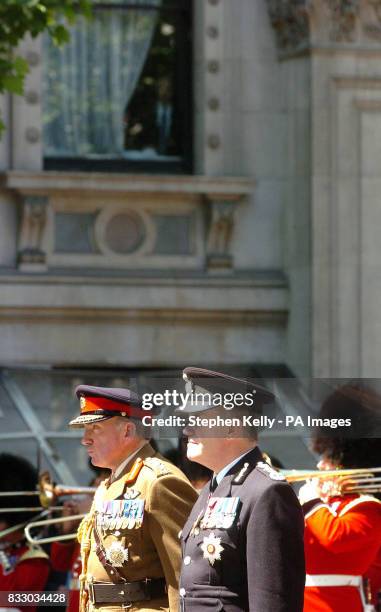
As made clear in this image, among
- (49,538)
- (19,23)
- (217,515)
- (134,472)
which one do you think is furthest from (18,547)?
(19,23)

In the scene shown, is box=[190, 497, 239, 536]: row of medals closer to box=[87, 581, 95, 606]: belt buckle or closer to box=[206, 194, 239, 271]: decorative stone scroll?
box=[87, 581, 95, 606]: belt buckle

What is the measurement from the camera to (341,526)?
6812mm

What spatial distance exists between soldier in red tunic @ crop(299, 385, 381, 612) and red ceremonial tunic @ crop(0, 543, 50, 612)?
2.13 meters

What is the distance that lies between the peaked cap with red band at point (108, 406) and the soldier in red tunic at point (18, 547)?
2144mm

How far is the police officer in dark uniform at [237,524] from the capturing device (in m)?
5.37

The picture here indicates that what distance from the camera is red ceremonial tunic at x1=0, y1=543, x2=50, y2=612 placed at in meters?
8.68

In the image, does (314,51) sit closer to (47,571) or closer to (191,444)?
(47,571)

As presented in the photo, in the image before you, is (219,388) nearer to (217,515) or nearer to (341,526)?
(217,515)

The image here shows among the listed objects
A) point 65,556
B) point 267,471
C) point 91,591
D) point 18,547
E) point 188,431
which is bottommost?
point 65,556

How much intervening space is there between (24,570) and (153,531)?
272 cm

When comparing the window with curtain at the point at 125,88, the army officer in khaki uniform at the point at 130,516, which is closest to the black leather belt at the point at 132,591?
the army officer in khaki uniform at the point at 130,516

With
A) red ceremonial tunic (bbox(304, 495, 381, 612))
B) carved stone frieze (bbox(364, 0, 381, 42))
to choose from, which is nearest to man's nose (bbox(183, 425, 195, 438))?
red ceremonial tunic (bbox(304, 495, 381, 612))

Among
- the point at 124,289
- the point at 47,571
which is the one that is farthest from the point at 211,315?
the point at 47,571

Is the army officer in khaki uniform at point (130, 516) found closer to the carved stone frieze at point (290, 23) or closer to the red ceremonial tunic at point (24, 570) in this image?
the red ceremonial tunic at point (24, 570)
